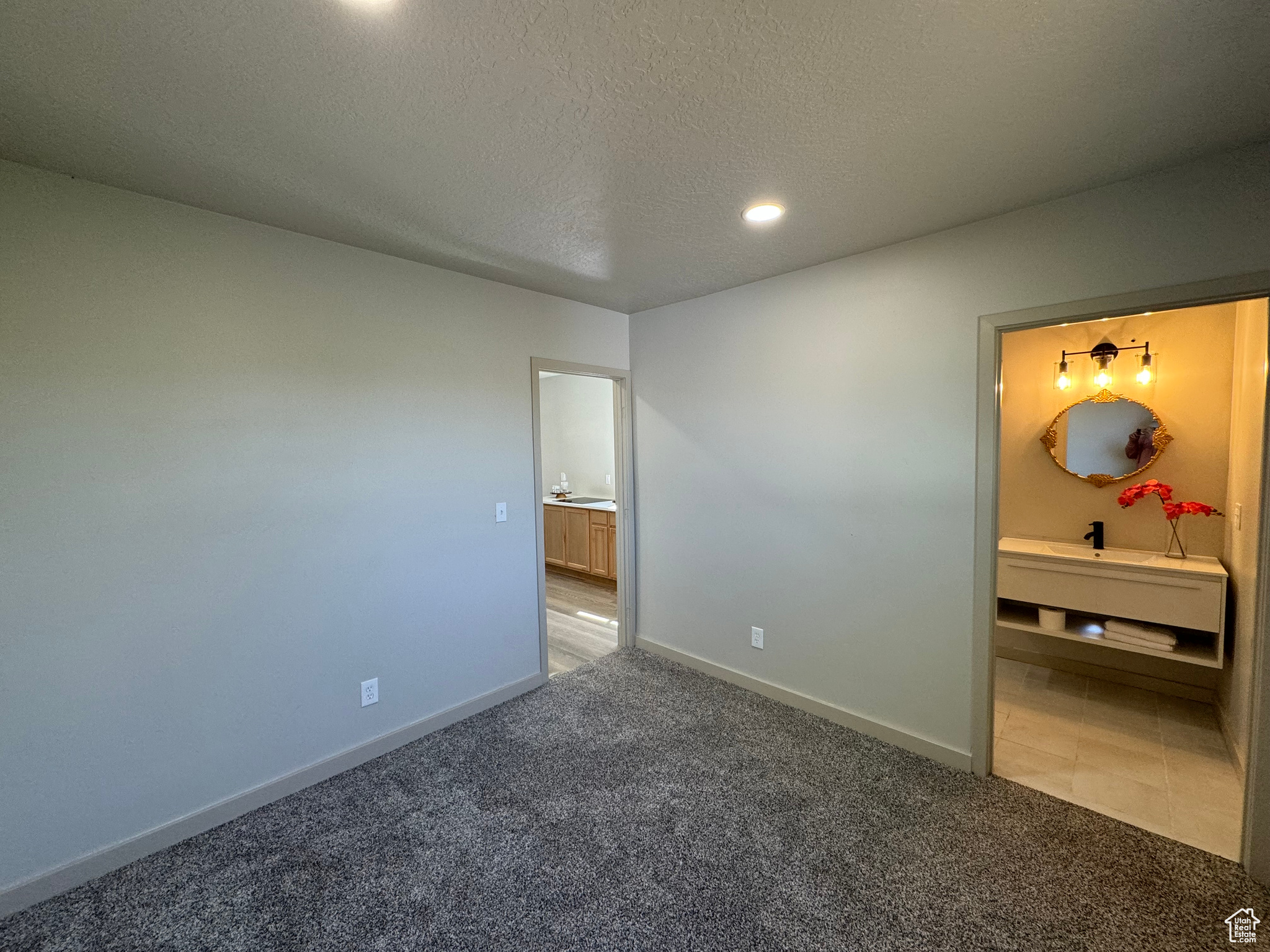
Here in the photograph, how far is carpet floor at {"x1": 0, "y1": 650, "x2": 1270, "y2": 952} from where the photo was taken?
5.32ft

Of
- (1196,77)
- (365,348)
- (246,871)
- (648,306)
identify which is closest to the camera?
(1196,77)

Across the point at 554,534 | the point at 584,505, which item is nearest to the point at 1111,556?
the point at 584,505

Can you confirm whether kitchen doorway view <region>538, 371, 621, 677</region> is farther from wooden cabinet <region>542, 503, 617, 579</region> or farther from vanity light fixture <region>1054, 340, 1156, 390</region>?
vanity light fixture <region>1054, 340, 1156, 390</region>

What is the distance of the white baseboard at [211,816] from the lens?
175cm

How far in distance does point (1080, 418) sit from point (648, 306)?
2978 millimetres

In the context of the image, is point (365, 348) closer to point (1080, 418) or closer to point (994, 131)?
point (994, 131)

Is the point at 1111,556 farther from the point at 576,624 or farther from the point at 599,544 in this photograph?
the point at 599,544

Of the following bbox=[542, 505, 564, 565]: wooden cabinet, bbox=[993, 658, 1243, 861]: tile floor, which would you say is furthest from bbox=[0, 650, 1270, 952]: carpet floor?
bbox=[542, 505, 564, 565]: wooden cabinet

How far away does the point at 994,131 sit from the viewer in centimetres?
155

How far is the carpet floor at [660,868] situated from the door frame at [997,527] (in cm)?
20

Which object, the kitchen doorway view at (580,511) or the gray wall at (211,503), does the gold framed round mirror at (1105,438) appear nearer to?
the kitchen doorway view at (580,511)

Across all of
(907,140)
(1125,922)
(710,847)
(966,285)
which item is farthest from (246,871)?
(966,285)

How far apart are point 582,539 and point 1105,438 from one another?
14.3ft

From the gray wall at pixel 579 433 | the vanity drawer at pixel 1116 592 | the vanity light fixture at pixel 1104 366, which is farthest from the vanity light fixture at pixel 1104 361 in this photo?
the gray wall at pixel 579 433
